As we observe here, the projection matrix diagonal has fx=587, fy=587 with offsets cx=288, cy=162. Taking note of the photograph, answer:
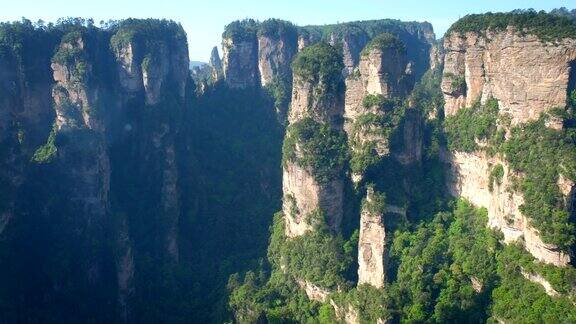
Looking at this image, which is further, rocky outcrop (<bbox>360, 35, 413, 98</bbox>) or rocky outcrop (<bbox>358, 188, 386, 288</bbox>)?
rocky outcrop (<bbox>360, 35, 413, 98</bbox>)

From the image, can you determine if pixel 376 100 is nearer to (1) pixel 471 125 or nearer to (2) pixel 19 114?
(1) pixel 471 125

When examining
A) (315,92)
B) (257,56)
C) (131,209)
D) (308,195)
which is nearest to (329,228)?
(308,195)

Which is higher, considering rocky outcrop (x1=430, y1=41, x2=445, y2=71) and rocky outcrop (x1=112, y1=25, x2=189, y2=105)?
rocky outcrop (x1=430, y1=41, x2=445, y2=71)

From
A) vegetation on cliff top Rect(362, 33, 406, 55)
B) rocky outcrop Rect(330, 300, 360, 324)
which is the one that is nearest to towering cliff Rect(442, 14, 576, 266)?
vegetation on cliff top Rect(362, 33, 406, 55)

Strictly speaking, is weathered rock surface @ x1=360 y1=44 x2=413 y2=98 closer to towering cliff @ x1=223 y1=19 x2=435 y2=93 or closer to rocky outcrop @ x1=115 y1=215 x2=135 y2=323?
→ towering cliff @ x1=223 y1=19 x2=435 y2=93

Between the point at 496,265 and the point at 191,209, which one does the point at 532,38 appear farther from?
the point at 191,209

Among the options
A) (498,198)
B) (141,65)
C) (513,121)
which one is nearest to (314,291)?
(498,198)
